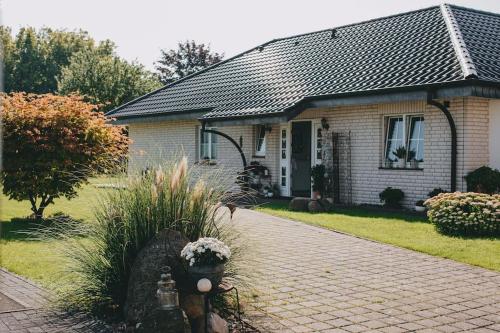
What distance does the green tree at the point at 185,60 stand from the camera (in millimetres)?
54844

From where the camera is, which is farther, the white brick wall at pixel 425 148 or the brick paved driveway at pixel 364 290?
the white brick wall at pixel 425 148

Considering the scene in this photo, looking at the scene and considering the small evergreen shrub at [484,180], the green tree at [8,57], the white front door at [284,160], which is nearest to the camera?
the small evergreen shrub at [484,180]

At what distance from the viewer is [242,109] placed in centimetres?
1964

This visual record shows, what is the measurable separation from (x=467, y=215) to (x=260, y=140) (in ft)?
34.2

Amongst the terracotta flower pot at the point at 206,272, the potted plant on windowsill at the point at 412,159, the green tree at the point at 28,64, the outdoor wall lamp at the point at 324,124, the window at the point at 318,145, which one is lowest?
the terracotta flower pot at the point at 206,272

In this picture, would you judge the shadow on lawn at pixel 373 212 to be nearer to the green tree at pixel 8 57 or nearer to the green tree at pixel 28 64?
the green tree at pixel 8 57

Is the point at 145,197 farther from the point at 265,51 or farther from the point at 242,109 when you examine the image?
the point at 265,51

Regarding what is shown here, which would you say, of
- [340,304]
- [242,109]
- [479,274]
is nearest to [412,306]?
[340,304]

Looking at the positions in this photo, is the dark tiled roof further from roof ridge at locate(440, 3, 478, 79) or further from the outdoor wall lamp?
the outdoor wall lamp

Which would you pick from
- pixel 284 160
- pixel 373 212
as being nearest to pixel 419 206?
pixel 373 212

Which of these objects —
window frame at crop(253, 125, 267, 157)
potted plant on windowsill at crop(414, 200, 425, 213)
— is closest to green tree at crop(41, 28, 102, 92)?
window frame at crop(253, 125, 267, 157)

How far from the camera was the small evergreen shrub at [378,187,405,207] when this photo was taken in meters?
15.7

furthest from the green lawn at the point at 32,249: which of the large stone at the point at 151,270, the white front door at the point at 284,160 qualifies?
the white front door at the point at 284,160

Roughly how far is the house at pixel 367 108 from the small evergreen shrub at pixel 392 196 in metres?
0.23
